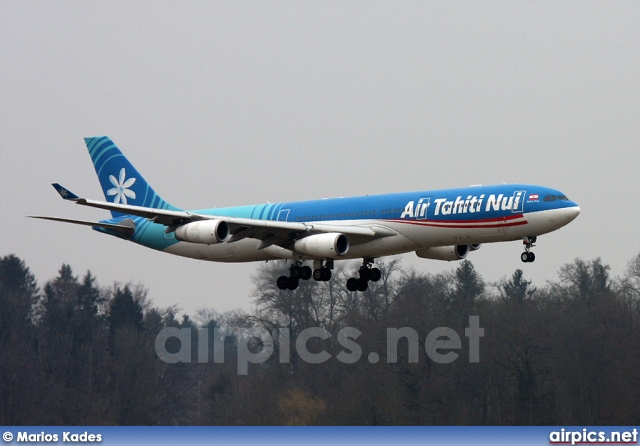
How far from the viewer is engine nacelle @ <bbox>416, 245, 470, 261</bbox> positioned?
2490 inches

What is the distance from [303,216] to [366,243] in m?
4.32

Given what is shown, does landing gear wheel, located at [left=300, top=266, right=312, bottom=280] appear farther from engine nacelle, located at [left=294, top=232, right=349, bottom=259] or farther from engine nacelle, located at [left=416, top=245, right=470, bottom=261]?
engine nacelle, located at [left=416, top=245, right=470, bottom=261]

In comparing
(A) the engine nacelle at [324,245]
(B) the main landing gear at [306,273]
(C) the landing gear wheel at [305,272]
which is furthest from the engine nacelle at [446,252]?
(C) the landing gear wheel at [305,272]

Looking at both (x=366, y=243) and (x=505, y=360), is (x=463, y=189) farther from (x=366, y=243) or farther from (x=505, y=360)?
(x=505, y=360)

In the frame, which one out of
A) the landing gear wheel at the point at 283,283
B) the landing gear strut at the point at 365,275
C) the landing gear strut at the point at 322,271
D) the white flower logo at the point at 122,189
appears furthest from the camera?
the white flower logo at the point at 122,189

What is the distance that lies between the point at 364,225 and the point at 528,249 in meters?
7.48

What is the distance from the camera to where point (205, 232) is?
5881 centimetres

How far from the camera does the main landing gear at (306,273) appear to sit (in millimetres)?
62825

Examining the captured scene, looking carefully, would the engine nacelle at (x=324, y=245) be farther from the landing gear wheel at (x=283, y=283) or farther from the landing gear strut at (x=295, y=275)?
the landing gear wheel at (x=283, y=283)

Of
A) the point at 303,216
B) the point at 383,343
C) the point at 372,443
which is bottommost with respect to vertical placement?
the point at 372,443

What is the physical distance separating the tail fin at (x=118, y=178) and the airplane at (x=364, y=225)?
4.00 meters

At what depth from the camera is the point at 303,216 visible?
63.6 metres

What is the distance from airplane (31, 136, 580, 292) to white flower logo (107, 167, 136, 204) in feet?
13.9

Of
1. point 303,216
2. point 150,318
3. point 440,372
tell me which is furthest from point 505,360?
point 150,318
